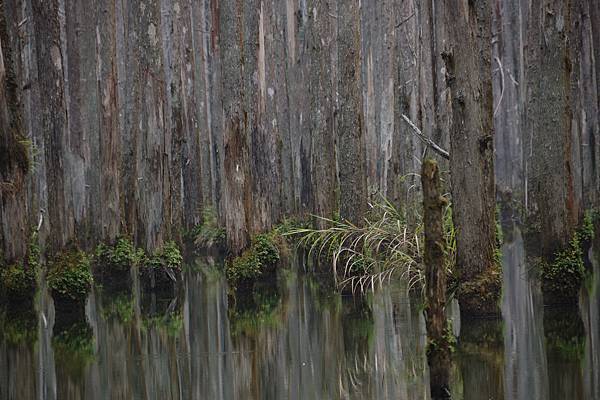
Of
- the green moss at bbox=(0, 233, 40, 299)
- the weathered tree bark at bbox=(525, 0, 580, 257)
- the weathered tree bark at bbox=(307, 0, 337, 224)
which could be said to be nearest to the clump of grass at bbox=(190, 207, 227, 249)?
the weathered tree bark at bbox=(307, 0, 337, 224)

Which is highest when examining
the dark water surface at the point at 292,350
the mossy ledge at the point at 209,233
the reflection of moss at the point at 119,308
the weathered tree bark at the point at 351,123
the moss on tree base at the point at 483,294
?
the weathered tree bark at the point at 351,123

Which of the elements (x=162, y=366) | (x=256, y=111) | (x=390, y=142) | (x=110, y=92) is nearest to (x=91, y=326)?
(x=162, y=366)

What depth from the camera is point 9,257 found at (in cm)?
1320

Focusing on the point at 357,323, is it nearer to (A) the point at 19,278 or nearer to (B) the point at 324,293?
(B) the point at 324,293

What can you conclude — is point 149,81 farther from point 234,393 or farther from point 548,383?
point 548,383

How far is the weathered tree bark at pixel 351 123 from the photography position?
45.6 feet

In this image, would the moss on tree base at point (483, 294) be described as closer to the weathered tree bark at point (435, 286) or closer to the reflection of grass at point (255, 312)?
the reflection of grass at point (255, 312)

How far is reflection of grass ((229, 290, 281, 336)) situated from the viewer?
10.9m

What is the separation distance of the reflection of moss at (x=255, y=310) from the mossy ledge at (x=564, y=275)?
2915mm

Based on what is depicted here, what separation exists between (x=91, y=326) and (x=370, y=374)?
4.87 metres

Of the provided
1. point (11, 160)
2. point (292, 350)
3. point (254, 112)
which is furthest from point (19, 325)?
point (254, 112)

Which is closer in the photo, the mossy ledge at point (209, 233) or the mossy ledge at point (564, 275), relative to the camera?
the mossy ledge at point (564, 275)

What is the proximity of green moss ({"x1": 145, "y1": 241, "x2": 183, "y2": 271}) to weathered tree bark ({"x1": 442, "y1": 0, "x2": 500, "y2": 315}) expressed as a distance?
638 cm

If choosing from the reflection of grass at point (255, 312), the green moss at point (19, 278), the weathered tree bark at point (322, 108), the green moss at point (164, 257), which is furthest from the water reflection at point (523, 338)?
the green moss at point (19, 278)
